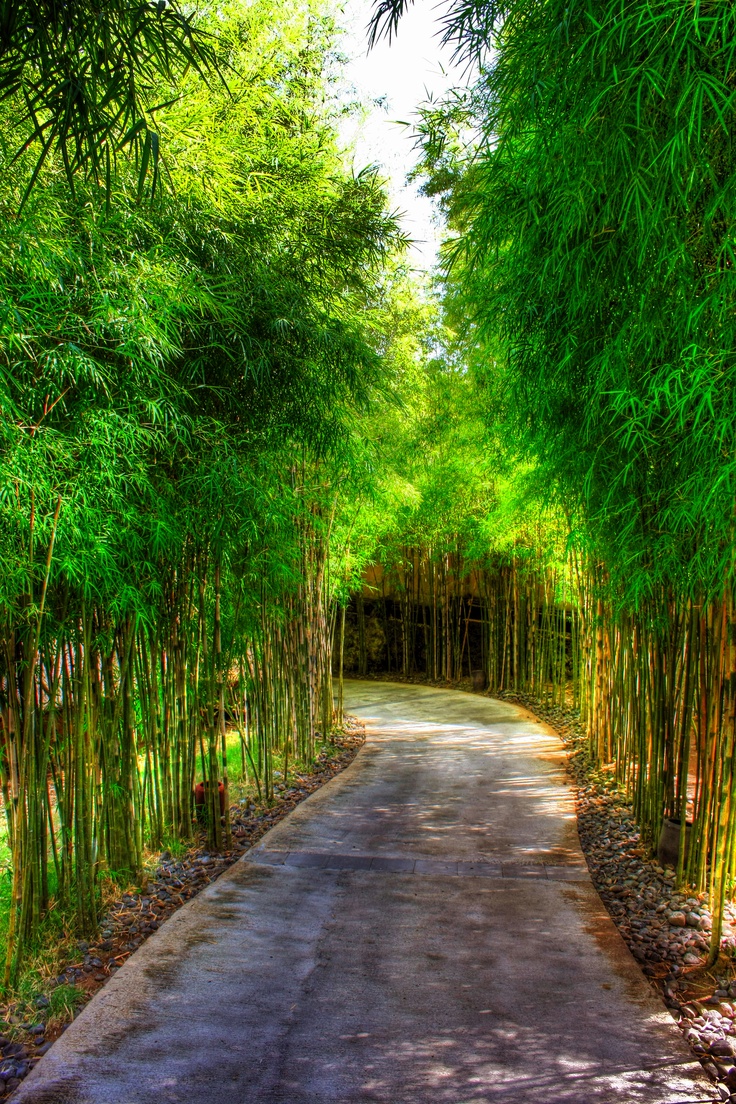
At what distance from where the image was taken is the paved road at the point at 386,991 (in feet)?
6.27

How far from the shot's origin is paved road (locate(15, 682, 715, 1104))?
1.91 m

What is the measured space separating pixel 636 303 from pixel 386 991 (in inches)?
92.4

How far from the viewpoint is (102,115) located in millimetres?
1375

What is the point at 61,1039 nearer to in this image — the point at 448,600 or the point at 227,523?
the point at 227,523

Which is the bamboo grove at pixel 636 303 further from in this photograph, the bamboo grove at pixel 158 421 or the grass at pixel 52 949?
the grass at pixel 52 949

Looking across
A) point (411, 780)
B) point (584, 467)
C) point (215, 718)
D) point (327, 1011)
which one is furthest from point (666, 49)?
point (411, 780)

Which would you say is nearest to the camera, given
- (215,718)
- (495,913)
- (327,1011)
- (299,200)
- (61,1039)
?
(61,1039)

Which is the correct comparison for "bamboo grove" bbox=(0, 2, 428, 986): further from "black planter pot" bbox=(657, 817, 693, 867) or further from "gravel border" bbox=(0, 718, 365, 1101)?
"black planter pot" bbox=(657, 817, 693, 867)

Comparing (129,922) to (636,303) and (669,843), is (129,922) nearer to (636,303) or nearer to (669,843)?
(669,843)

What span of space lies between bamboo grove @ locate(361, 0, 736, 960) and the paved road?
1.95ft

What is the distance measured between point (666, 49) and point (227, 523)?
227 centimetres

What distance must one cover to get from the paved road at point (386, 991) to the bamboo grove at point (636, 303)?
59 centimetres

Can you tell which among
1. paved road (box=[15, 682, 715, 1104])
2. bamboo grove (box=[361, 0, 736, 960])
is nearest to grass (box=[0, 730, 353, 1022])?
paved road (box=[15, 682, 715, 1104])

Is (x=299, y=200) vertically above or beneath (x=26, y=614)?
above
